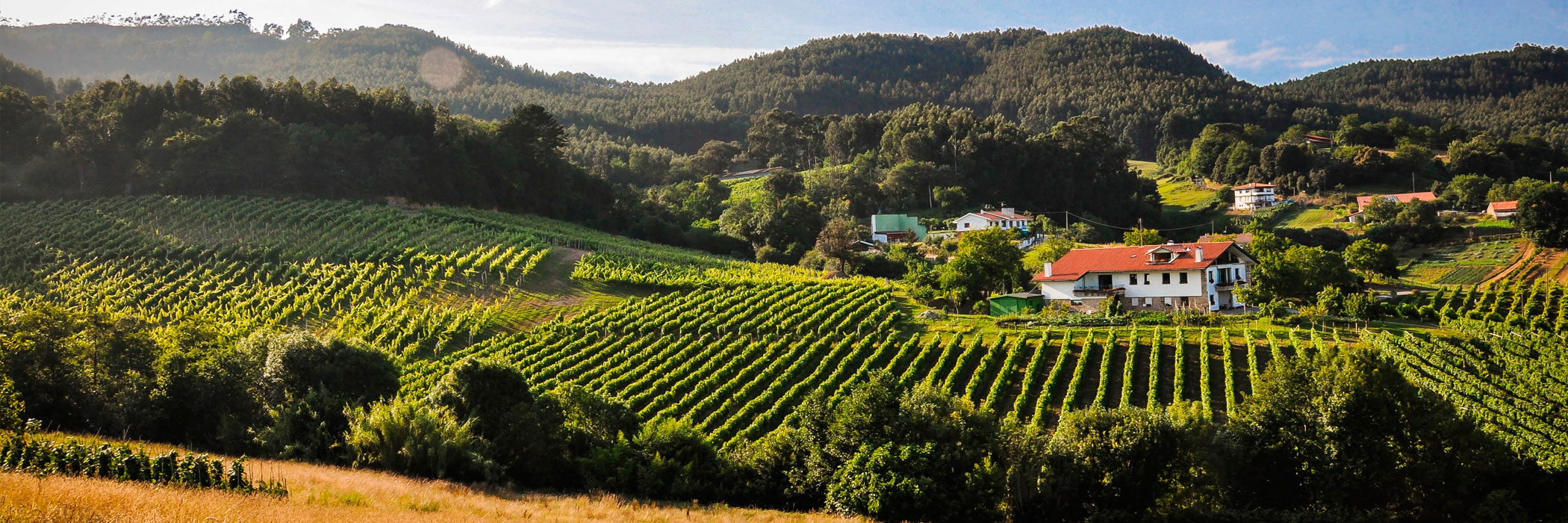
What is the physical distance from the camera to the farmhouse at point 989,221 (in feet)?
247

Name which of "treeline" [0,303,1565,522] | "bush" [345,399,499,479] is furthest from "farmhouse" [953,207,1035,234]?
"bush" [345,399,499,479]

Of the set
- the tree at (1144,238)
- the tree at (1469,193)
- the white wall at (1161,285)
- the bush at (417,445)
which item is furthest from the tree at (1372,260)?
the bush at (417,445)

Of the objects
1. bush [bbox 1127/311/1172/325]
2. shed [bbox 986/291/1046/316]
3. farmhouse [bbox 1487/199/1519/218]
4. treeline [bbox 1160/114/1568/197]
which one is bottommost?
bush [bbox 1127/311/1172/325]

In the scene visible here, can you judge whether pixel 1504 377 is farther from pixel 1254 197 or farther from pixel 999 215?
pixel 1254 197

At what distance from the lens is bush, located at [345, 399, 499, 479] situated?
20531 millimetres

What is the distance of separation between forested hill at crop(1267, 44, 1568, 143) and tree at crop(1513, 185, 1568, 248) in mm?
83296

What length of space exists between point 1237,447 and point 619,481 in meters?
12.7

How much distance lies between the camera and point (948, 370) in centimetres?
3362

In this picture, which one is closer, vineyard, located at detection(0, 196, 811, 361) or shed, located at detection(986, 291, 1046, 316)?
vineyard, located at detection(0, 196, 811, 361)

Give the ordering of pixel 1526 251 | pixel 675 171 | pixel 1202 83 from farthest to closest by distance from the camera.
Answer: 1. pixel 1202 83
2. pixel 675 171
3. pixel 1526 251

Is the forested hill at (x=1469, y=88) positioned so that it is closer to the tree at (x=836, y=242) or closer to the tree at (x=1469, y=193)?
the tree at (x=1469, y=193)

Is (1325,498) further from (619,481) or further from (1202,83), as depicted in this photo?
(1202,83)

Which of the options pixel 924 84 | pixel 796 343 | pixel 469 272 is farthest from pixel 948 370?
pixel 924 84

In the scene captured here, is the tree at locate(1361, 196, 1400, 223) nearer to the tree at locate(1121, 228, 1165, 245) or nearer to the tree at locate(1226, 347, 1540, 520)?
the tree at locate(1121, 228, 1165, 245)
